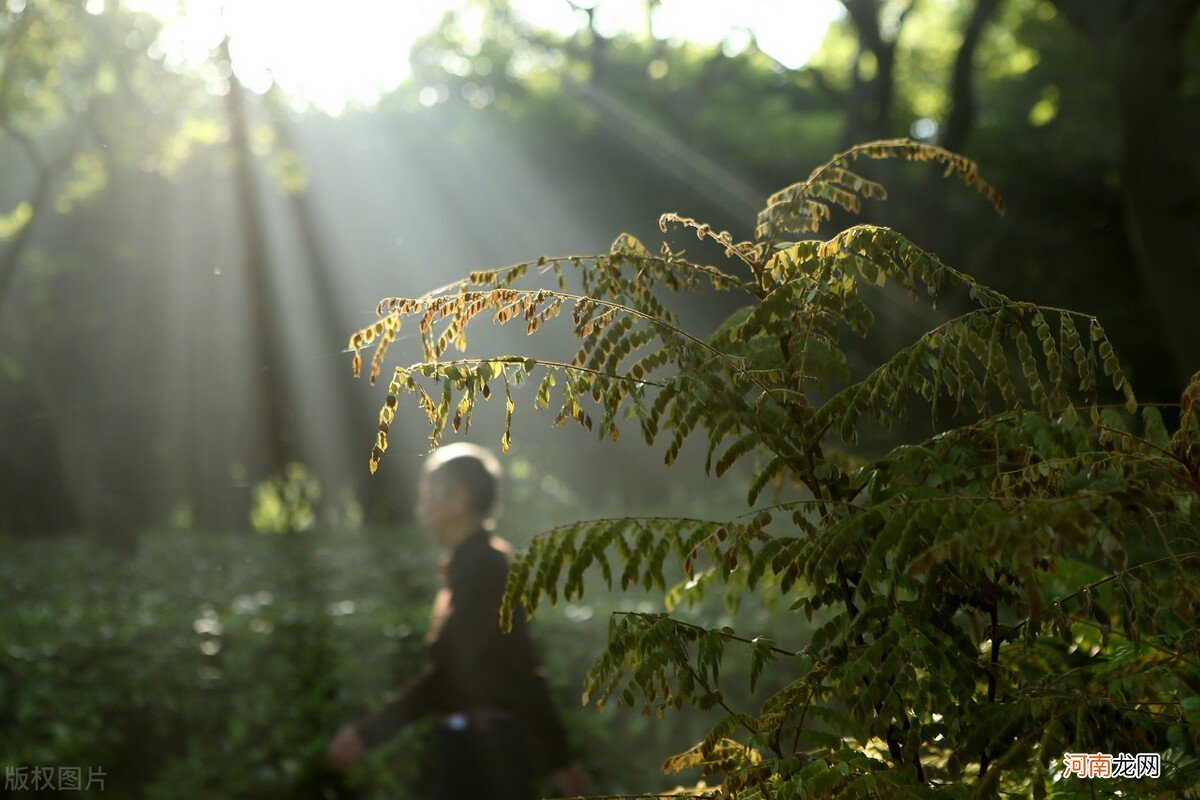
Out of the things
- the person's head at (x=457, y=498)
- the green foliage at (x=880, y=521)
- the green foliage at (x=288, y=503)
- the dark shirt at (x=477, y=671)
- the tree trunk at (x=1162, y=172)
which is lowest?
the green foliage at (x=880, y=521)

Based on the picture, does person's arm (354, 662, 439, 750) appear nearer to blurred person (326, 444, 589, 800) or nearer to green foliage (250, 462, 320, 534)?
blurred person (326, 444, 589, 800)

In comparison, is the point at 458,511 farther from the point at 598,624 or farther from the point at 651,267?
the point at 651,267

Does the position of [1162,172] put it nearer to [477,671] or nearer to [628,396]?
[628,396]

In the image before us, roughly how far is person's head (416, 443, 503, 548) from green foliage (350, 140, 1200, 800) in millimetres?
2647

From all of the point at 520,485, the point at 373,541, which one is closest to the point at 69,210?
the point at 373,541

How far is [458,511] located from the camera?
16.6 ft

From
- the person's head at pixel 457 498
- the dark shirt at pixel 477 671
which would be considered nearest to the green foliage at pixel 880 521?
the dark shirt at pixel 477 671

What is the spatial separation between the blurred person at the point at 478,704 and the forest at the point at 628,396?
47mm

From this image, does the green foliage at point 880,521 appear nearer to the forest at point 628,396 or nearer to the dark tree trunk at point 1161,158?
the forest at point 628,396

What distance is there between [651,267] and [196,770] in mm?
5174

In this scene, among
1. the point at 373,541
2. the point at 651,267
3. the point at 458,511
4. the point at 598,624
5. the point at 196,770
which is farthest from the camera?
the point at 373,541

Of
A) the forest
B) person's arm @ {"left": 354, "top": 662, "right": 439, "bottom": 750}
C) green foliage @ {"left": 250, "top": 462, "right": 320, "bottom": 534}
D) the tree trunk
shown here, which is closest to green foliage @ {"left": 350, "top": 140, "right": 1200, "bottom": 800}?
the forest

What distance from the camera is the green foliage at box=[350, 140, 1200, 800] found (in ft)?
6.79

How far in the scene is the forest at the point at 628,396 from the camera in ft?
7.16
